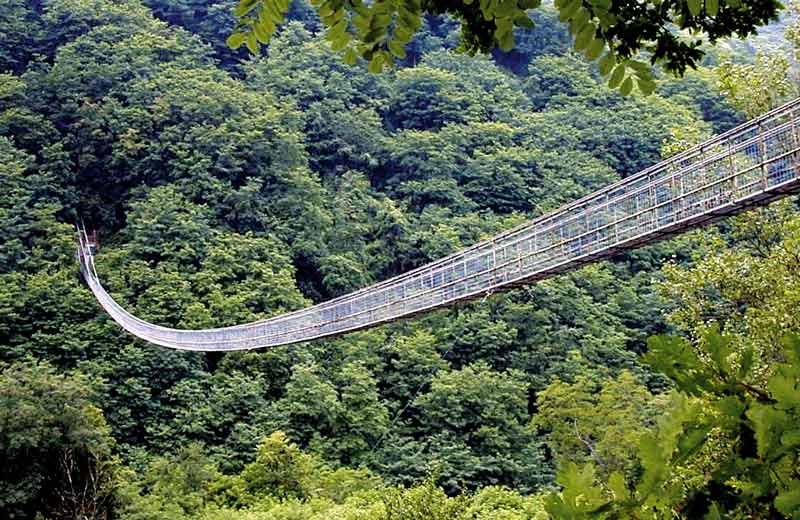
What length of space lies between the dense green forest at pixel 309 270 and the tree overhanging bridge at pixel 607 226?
104 centimetres

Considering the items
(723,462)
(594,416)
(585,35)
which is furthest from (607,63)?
(594,416)

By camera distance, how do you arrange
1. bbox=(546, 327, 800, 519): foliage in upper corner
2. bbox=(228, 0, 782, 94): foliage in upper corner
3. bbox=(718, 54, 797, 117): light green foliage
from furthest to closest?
bbox=(718, 54, 797, 117): light green foliage < bbox=(228, 0, 782, 94): foliage in upper corner < bbox=(546, 327, 800, 519): foliage in upper corner

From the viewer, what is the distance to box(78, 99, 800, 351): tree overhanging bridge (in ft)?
11.3

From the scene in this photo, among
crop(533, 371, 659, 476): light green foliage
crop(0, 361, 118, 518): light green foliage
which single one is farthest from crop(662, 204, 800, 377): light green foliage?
crop(0, 361, 118, 518): light green foliage

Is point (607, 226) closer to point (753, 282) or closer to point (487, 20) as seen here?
point (753, 282)

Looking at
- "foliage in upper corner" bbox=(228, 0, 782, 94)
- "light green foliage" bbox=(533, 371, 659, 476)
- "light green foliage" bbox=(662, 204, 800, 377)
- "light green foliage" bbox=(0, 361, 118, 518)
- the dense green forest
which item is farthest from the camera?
"light green foliage" bbox=(533, 371, 659, 476)

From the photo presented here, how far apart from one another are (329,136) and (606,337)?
7.07 meters

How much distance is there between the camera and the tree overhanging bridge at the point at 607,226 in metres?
3.45

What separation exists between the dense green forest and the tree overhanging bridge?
3.42ft

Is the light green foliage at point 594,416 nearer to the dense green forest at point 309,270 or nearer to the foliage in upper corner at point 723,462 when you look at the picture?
the dense green forest at point 309,270

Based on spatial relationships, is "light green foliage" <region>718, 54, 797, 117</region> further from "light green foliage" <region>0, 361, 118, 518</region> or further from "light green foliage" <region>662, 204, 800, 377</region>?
"light green foliage" <region>0, 361, 118, 518</region>

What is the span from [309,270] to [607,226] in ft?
33.6

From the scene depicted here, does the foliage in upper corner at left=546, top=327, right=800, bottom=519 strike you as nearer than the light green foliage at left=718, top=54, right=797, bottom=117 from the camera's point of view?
Yes

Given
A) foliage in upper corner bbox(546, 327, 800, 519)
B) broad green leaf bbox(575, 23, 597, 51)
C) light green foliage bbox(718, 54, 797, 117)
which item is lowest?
foliage in upper corner bbox(546, 327, 800, 519)
